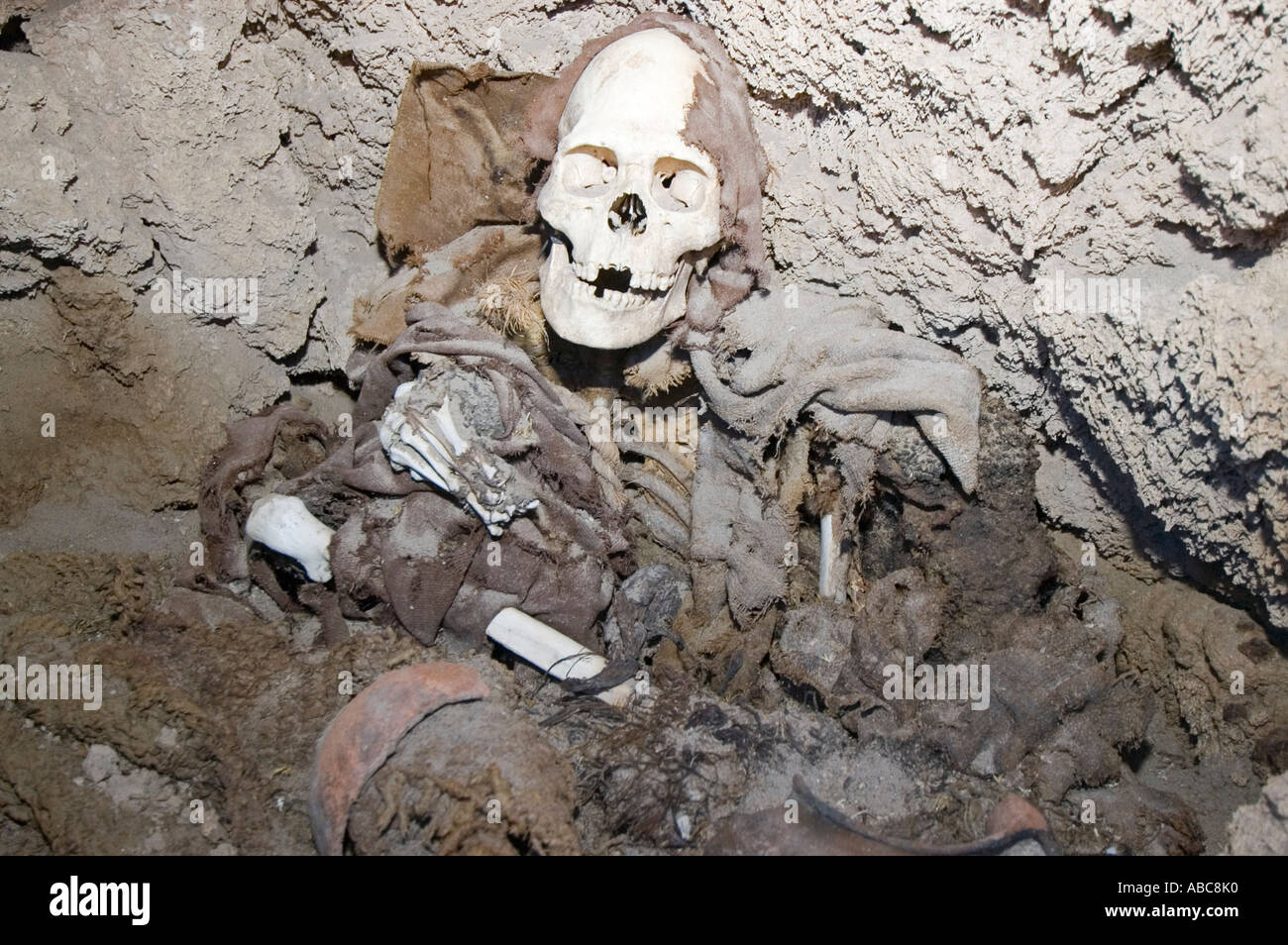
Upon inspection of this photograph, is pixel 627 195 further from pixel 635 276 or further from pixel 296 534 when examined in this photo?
pixel 296 534

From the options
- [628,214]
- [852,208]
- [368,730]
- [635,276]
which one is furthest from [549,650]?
[852,208]

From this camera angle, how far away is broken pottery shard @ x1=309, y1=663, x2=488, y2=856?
220 centimetres

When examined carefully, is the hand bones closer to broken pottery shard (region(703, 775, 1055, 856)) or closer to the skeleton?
the skeleton

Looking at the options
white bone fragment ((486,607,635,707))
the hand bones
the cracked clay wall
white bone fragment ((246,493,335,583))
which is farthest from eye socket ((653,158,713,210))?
white bone fragment ((246,493,335,583))

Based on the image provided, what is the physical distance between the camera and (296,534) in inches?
111

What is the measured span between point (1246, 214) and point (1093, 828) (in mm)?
1471

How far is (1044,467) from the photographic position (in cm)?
306

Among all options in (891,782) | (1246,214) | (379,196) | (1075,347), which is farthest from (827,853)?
(379,196)

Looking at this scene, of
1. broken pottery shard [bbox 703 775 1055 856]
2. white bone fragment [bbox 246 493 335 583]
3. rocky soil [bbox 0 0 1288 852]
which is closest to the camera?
broken pottery shard [bbox 703 775 1055 856]

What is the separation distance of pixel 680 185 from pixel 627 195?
0.15 metres

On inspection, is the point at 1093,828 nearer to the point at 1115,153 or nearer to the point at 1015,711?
the point at 1015,711

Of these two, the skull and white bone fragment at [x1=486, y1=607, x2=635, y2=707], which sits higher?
the skull

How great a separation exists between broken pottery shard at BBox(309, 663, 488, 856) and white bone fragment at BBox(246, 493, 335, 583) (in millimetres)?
556

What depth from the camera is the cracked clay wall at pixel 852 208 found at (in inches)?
86.1
